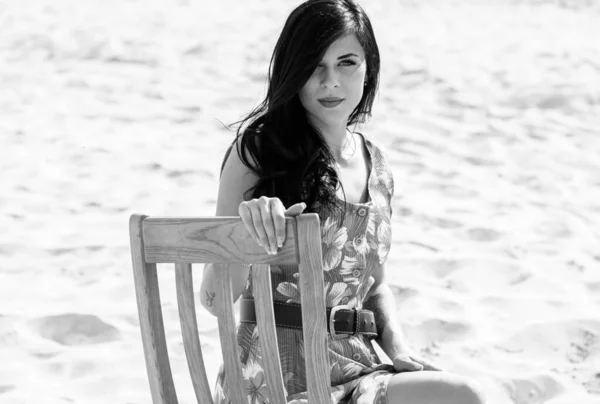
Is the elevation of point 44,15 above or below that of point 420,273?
above

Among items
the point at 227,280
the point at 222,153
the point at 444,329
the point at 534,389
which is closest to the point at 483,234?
the point at 444,329

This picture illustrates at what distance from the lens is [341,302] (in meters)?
2.08

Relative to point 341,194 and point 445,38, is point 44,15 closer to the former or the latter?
point 445,38

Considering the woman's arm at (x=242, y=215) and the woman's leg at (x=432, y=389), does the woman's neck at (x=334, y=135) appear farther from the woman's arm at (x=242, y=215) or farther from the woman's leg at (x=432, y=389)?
the woman's leg at (x=432, y=389)

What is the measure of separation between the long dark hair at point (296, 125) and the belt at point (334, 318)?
0.22 meters

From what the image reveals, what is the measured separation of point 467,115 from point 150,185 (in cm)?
232

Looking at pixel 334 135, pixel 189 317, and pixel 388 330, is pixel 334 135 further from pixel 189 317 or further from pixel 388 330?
pixel 189 317

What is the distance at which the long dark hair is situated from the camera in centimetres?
203

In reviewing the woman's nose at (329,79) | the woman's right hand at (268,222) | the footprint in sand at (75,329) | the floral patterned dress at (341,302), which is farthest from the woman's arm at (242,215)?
the footprint in sand at (75,329)

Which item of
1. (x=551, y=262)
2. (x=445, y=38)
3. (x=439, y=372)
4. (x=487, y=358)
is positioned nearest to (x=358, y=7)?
(x=439, y=372)

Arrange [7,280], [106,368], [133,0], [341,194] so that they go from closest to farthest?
1. [341,194]
2. [106,368]
3. [7,280]
4. [133,0]

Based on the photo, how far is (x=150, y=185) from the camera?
4.87 m

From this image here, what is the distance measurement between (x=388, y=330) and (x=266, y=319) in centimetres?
81

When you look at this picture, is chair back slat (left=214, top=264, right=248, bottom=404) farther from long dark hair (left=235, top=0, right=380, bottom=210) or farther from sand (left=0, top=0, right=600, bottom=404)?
sand (left=0, top=0, right=600, bottom=404)
